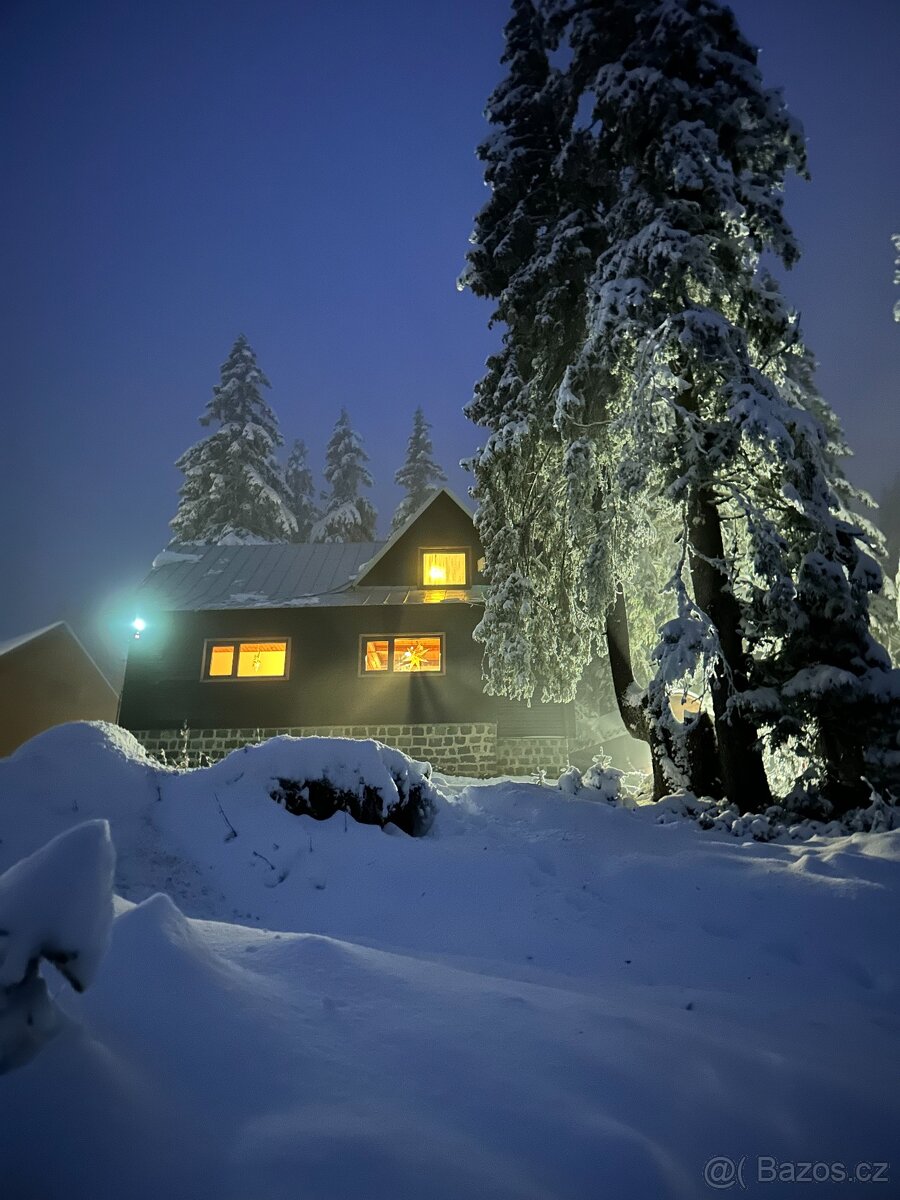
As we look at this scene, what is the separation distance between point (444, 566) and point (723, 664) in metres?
12.6

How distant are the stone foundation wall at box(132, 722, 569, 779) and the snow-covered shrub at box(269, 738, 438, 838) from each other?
411 inches

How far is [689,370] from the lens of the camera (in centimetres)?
902

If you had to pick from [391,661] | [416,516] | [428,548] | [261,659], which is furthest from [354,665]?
[416,516]

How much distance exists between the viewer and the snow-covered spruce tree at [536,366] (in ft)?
36.0

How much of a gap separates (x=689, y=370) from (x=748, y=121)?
14.7ft

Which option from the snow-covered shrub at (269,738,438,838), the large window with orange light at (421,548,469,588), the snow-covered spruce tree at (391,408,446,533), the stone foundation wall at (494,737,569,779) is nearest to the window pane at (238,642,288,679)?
the large window with orange light at (421,548,469,588)

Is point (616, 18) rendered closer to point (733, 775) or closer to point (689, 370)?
point (689, 370)

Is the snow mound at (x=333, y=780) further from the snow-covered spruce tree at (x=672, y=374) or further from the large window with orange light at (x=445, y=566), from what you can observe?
the large window with orange light at (x=445, y=566)

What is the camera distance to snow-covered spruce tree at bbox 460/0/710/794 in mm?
10961

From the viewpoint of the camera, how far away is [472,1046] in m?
2.16

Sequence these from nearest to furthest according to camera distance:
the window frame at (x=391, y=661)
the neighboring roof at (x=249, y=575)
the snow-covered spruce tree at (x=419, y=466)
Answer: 1. the window frame at (x=391, y=661)
2. the neighboring roof at (x=249, y=575)
3. the snow-covered spruce tree at (x=419, y=466)

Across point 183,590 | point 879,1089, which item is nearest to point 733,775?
point 879,1089

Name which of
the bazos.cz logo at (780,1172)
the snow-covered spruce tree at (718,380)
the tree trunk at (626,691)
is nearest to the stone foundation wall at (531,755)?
the tree trunk at (626,691)

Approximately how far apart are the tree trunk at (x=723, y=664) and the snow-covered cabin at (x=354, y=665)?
933 centimetres
